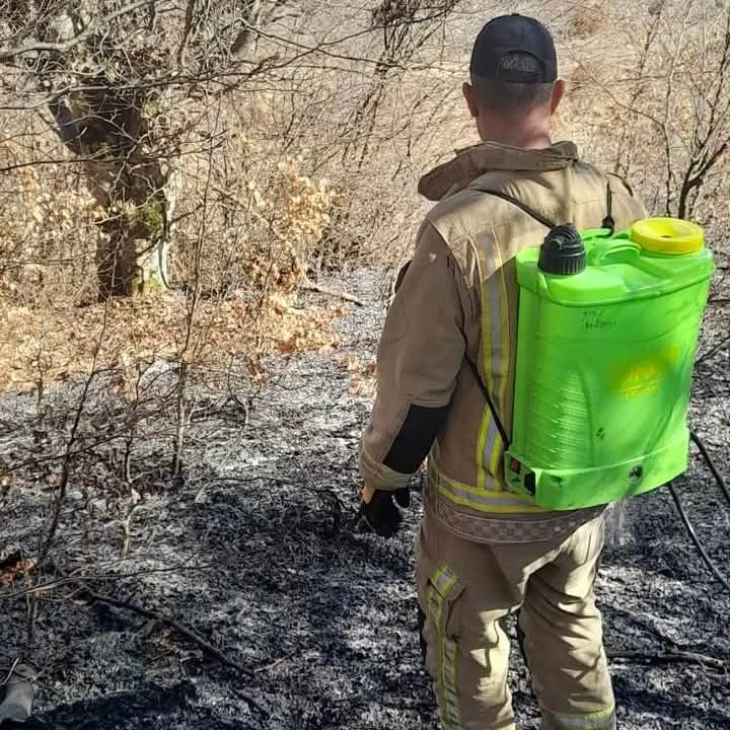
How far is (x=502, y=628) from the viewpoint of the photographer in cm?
232

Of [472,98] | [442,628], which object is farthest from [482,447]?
[472,98]

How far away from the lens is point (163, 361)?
5824mm

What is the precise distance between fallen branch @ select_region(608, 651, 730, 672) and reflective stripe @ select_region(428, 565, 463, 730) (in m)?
0.89

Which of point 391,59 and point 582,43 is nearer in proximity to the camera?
point 391,59

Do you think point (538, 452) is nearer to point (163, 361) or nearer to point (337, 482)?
point (337, 482)

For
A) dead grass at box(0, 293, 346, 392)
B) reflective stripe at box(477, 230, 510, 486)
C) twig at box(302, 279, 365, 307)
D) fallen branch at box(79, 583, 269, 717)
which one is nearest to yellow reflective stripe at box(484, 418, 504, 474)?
reflective stripe at box(477, 230, 510, 486)

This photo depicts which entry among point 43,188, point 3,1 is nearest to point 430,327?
point 3,1

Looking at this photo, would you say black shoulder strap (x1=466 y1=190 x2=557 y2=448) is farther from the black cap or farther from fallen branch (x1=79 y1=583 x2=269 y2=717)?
fallen branch (x1=79 y1=583 x2=269 y2=717)

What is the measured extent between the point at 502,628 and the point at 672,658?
946 millimetres

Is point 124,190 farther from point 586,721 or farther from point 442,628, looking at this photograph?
point 586,721

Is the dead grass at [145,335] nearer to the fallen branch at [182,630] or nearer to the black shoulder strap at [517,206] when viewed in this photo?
the fallen branch at [182,630]

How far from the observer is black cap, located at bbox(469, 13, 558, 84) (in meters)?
1.90

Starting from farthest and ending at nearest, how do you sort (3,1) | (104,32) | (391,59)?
(391,59) → (104,32) → (3,1)

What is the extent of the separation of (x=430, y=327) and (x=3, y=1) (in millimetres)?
3979
